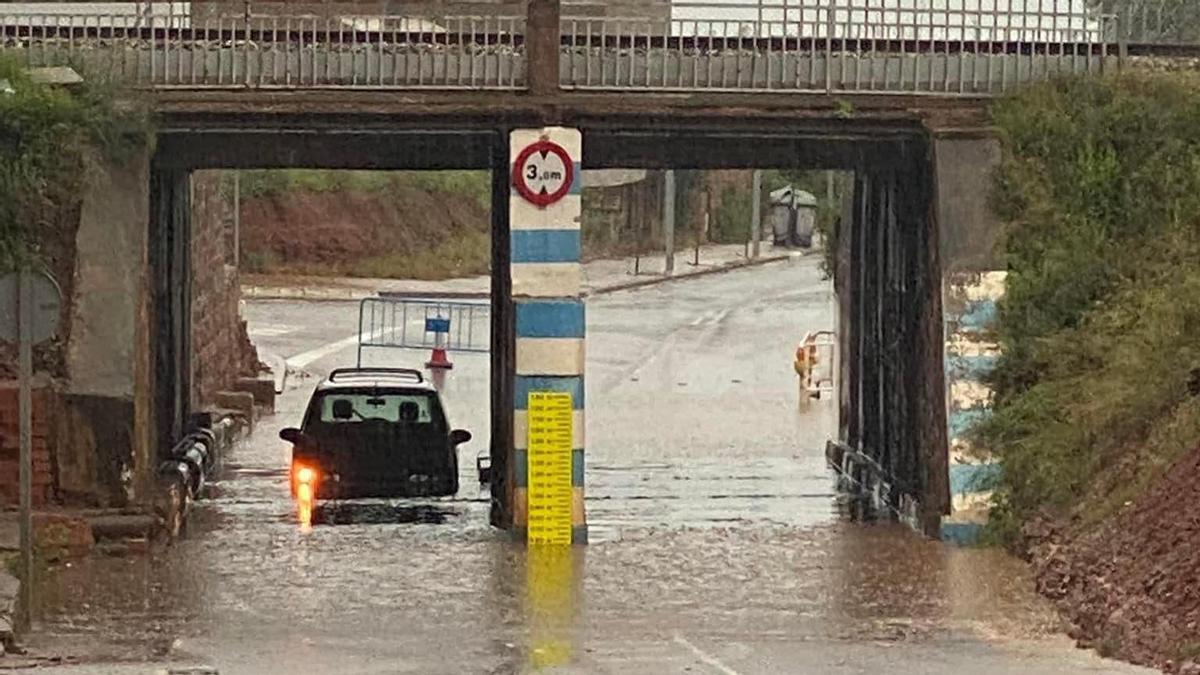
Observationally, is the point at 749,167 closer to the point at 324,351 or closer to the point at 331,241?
the point at 324,351

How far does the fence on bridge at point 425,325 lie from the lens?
50.3m

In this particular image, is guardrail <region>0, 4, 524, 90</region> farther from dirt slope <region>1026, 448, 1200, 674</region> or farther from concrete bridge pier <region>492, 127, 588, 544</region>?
dirt slope <region>1026, 448, 1200, 674</region>

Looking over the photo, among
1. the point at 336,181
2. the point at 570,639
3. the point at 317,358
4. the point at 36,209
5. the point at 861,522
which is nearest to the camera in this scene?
the point at 570,639

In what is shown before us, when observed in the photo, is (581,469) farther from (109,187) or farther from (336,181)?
(336,181)

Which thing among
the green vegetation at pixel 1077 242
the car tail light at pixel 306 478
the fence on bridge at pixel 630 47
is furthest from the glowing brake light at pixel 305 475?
the green vegetation at pixel 1077 242

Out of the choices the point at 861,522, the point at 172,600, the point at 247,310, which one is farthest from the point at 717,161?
the point at 247,310

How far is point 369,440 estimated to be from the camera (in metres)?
26.3

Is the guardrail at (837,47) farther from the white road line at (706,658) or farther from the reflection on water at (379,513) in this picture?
the white road line at (706,658)

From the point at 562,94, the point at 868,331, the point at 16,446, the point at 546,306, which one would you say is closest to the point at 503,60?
the point at 562,94

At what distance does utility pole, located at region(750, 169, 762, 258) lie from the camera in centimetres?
7879

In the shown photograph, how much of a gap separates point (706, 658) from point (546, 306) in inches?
291

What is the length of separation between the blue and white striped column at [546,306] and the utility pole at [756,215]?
55506 millimetres

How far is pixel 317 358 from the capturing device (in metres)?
47.9

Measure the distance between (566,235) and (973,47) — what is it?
392cm
